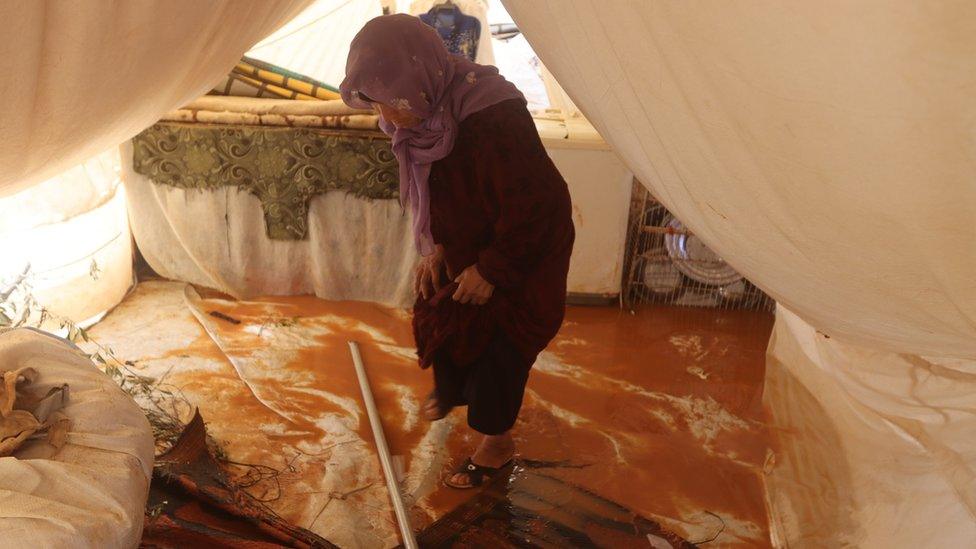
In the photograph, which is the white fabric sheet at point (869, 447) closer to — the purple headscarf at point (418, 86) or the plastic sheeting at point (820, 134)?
the plastic sheeting at point (820, 134)

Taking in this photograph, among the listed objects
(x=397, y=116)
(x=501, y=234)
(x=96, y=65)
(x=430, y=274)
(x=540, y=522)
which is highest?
(x=96, y=65)

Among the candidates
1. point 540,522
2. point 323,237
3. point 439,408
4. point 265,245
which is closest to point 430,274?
point 439,408

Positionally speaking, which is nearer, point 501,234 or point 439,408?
point 501,234

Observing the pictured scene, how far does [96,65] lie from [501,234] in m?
0.93

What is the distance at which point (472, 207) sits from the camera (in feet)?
6.33

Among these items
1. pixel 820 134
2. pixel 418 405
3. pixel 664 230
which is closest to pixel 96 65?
pixel 820 134

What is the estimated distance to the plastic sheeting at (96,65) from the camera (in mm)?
1157

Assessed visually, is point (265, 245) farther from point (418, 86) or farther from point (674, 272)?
point (674, 272)

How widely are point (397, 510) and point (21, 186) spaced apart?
1.15 meters

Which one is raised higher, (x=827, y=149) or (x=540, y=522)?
(x=827, y=149)

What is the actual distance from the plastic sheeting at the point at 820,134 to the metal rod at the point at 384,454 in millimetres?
1177

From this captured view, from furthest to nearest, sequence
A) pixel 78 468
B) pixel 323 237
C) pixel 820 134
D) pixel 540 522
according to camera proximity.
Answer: pixel 323 237 → pixel 540 522 → pixel 78 468 → pixel 820 134

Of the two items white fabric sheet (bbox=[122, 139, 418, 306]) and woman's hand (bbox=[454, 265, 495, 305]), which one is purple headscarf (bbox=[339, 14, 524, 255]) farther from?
white fabric sheet (bbox=[122, 139, 418, 306])

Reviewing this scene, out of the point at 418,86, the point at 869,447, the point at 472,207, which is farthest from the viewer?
the point at 472,207
